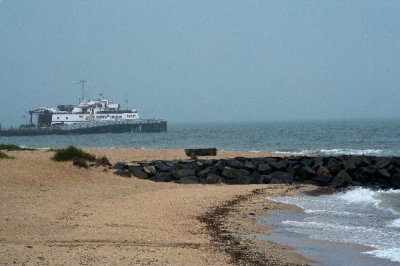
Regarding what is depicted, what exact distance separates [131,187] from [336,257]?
1042cm

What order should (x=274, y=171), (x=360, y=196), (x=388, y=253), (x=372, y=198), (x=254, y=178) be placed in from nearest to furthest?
1. (x=388, y=253)
2. (x=372, y=198)
3. (x=360, y=196)
4. (x=254, y=178)
5. (x=274, y=171)

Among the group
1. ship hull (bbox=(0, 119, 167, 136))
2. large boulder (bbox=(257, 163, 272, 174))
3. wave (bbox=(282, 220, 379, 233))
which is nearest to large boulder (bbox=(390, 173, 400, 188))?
large boulder (bbox=(257, 163, 272, 174))

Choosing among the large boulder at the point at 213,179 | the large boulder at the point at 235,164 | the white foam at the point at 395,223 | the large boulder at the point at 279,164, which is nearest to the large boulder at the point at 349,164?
the large boulder at the point at 279,164

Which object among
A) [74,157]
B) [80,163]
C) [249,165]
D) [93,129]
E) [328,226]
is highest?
[74,157]

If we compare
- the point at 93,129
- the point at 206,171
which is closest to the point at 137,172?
the point at 206,171

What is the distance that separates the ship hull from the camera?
9838 centimetres

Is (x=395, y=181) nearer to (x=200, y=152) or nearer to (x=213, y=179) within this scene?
(x=213, y=179)

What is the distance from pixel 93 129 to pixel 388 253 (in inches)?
3608

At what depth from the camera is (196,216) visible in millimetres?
13906

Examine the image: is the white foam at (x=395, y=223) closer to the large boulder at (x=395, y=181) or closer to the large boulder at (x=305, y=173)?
the large boulder at (x=395, y=181)

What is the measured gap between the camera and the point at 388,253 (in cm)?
1036

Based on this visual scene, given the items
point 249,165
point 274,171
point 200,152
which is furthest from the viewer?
point 200,152

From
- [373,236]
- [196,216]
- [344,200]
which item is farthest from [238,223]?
[344,200]

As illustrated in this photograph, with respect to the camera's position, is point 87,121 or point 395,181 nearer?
point 395,181
